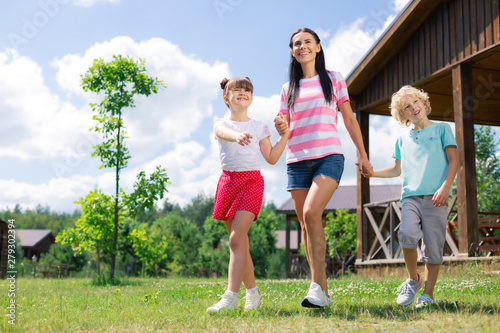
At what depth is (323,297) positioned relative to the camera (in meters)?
3.46

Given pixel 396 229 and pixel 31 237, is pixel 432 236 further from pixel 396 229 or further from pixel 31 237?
pixel 31 237

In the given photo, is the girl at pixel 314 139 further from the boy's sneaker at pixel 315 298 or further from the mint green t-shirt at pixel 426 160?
the mint green t-shirt at pixel 426 160

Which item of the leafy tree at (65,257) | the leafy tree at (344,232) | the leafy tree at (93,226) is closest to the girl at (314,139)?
the leafy tree at (93,226)

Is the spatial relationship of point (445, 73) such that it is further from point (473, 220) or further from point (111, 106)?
point (111, 106)

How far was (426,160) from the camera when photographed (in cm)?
384

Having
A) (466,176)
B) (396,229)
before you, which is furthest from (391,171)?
(396,229)

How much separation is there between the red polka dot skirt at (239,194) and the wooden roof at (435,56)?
5.85m

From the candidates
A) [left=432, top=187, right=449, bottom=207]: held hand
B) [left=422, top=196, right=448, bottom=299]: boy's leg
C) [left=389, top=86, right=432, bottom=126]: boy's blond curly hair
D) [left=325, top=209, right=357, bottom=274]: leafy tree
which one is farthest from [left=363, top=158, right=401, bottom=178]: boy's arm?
[left=325, top=209, right=357, bottom=274]: leafy tree

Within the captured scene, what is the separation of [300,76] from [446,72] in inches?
229

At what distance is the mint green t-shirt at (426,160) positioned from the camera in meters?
3.79

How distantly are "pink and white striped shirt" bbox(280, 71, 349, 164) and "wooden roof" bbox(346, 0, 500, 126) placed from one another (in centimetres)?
502

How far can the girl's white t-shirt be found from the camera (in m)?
3.75

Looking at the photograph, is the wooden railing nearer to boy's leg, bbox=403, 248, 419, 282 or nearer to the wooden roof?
the wooden roof

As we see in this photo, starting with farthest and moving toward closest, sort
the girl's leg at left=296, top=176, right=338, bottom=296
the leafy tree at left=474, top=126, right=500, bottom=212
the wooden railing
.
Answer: the leafy tree at left=474, top=126, right=500, bottom=212, the wooden railing, the girl's leg at left=296, top=176, right=338, bottom=296
